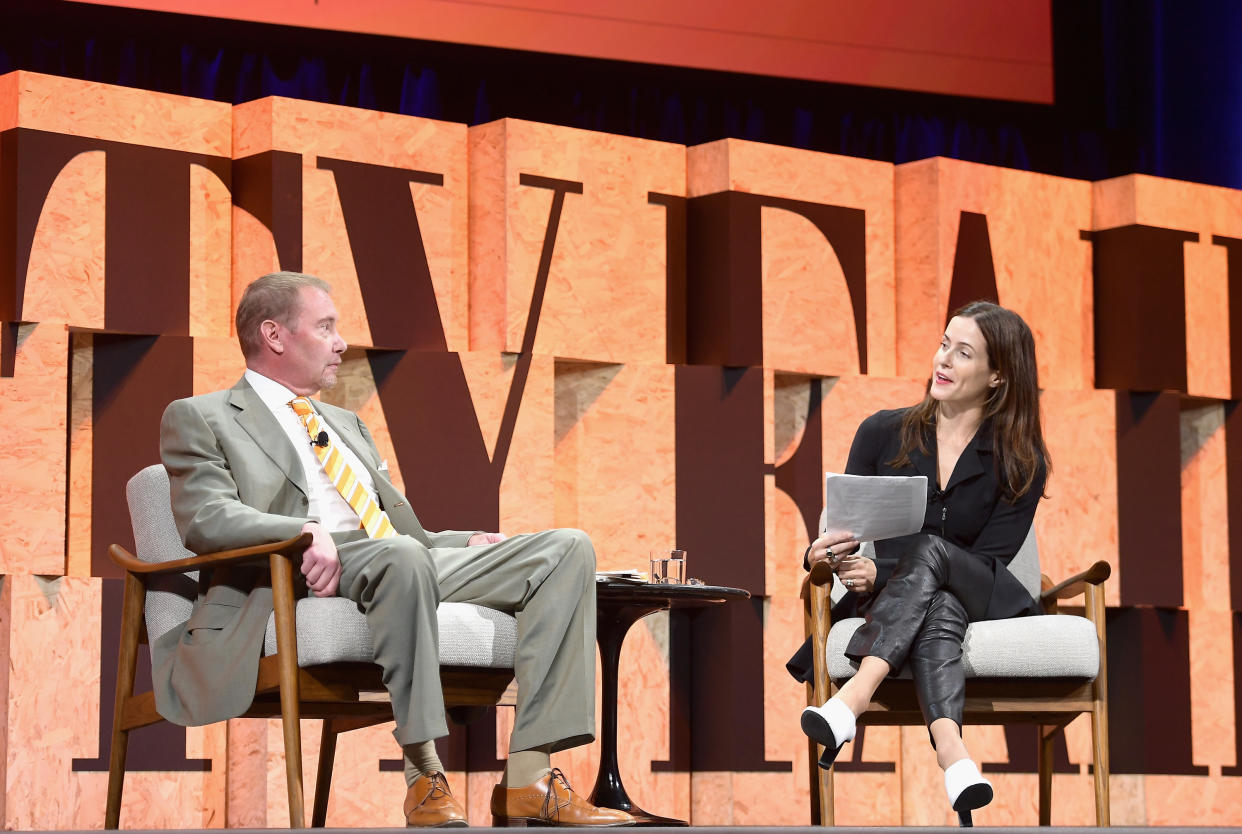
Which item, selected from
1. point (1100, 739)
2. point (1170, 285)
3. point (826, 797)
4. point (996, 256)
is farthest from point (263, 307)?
point (1170, 285)

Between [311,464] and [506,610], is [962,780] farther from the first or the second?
[311,464]

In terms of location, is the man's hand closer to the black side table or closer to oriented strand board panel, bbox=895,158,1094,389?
the black side table

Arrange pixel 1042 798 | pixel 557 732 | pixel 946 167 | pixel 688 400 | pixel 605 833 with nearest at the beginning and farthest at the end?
pixel 605 833
pixel 557 732
pixel 1042 798
pixel 688 400
pixel 946 167

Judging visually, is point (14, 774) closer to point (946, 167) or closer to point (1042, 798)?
point (1042, 798)

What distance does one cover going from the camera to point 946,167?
571 centimetres

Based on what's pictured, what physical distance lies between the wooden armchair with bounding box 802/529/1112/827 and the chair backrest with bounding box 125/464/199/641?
1335 millimetres

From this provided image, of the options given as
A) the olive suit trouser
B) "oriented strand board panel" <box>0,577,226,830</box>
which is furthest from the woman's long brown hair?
"oriented strand board panel" <box>0,577,226,830</box>

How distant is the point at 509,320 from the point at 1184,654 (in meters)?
2.69

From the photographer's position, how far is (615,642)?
171 inches

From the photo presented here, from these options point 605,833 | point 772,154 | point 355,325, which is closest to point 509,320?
point 355,325

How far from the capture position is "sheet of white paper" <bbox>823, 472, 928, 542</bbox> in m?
3.54

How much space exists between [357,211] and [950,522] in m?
2.09

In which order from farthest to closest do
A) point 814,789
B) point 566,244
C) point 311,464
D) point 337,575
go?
point 566,244, point 814,789, point 311,464, point 337,575

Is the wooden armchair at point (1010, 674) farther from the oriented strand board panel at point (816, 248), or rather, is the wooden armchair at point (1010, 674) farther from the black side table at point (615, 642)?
the oriented strand board panel at point (816, 248)
